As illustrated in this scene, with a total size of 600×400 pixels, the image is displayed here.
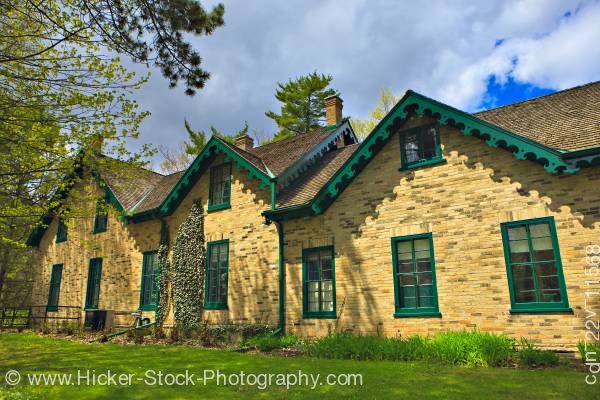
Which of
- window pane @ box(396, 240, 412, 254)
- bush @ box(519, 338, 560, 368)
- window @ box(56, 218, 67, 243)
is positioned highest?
window @ box(56, 218, 67, 243)

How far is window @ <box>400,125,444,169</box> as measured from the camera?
12.4 m

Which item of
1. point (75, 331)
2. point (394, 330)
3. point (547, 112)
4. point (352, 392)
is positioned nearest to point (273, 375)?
point (352, 392)

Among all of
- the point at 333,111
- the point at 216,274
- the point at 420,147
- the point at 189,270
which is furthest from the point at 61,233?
the point at 420,147

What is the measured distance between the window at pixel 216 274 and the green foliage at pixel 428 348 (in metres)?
5.38

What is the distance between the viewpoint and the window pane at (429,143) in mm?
12508

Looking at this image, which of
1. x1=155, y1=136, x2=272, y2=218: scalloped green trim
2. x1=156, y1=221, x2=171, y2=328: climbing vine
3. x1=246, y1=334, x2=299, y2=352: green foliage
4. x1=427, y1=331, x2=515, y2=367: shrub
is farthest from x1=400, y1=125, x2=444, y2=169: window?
x1=156, y1=221, x2=171, y2=328: climbing vine

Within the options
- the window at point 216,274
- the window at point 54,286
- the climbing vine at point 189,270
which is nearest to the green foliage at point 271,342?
the window at point 216,274

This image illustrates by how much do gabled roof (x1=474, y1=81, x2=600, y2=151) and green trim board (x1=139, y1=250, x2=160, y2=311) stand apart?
14506 mm

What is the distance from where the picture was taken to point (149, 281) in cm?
1859

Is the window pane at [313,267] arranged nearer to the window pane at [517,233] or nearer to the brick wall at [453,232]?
the brick wall at [453,232]

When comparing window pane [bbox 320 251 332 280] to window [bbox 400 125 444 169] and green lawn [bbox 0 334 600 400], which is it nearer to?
green lawn [bbox 0 334 600 400]

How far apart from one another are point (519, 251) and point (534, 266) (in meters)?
0.49

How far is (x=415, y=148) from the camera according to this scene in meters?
12.9


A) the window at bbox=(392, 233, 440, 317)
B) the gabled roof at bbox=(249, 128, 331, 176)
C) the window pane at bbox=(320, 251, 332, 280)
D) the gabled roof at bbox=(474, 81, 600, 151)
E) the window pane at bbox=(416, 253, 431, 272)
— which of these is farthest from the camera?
the gabled roof at bbox=(249, 128, 331, 176)
